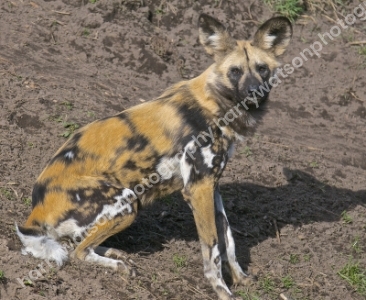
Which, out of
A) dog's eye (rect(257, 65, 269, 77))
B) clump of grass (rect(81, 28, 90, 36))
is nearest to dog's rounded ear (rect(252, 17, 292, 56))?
dog's eye (rect(257, 65, 269, 77))

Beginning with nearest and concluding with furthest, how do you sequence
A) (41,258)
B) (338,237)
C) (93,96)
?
(41,258) → (338,237) → (93,96)

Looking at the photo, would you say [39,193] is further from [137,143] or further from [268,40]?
[268,40]

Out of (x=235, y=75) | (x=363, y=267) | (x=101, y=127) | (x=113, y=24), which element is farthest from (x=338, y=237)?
(x=113, y=24)

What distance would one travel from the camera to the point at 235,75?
→ 5707mm

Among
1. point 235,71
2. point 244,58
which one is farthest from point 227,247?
point 244,58

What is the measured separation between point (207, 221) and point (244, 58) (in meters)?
1.30

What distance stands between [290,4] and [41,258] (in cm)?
594

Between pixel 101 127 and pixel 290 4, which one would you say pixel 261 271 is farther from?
pixel 290 4

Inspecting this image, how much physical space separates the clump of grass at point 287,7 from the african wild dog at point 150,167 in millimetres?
4124

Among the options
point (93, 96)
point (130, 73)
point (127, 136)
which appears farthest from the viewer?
point (130, 73)

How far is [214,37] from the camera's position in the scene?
585 centimetres

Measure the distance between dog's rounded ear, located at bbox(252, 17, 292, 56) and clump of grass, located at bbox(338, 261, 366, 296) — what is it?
1.79m

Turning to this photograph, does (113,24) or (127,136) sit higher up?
(127,136)

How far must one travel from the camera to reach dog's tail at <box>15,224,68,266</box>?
5102 millimetres
